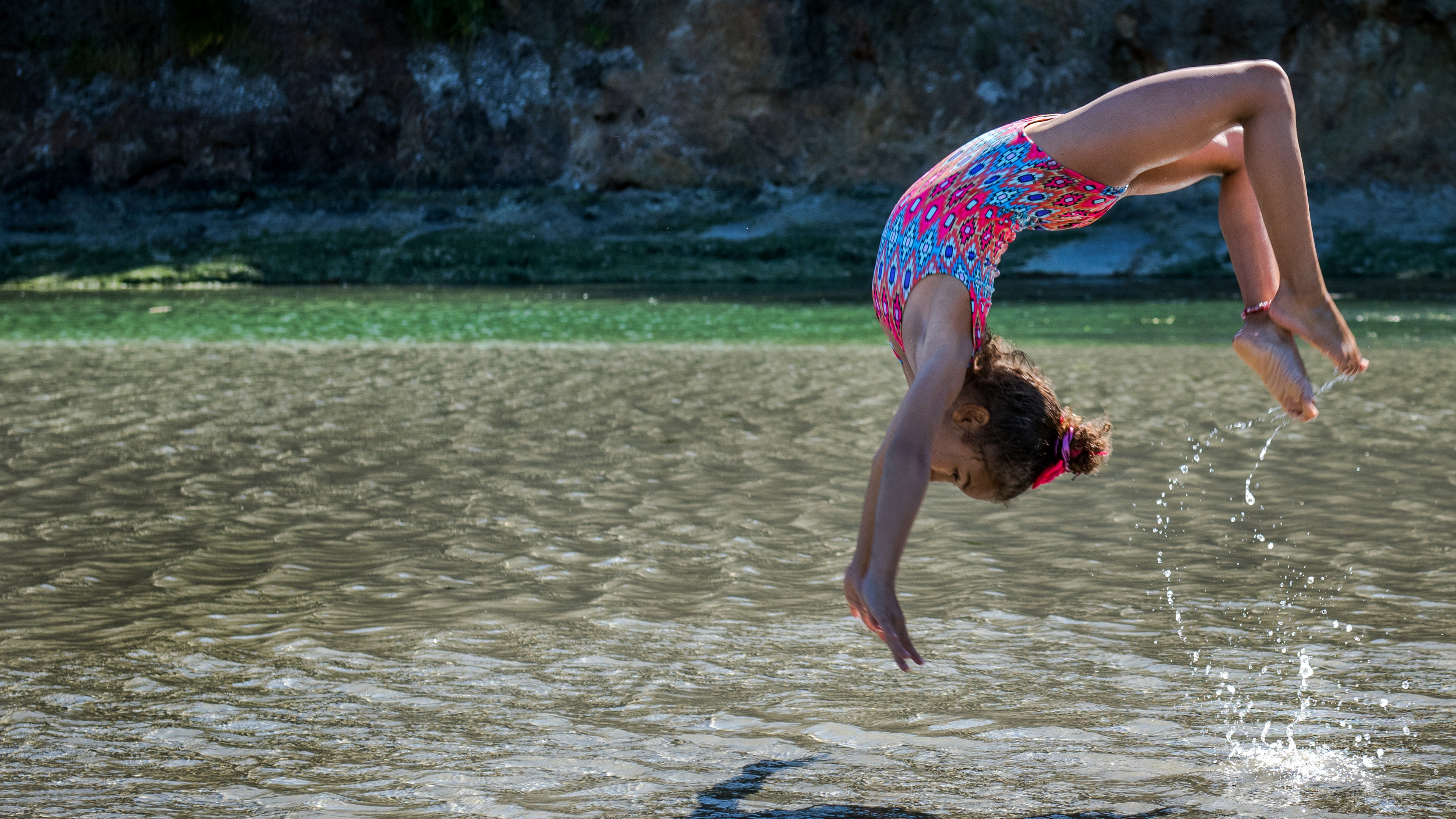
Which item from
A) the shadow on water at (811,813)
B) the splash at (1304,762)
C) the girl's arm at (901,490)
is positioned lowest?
the splash at (1304,762)

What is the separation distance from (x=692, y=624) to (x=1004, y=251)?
1.70 metres

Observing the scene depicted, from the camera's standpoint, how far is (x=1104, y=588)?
5.20m

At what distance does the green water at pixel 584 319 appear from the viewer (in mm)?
14789

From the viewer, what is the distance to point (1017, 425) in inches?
136

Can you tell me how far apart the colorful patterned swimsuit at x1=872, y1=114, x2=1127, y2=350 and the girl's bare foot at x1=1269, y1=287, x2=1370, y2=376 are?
21.2 inches

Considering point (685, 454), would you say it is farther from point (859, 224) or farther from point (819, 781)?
point (859, 224)

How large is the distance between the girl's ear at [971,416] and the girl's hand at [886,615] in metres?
0.45

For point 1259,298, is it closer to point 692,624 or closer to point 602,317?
point 692,624

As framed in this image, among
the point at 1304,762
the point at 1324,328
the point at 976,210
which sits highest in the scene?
the point at 976,210

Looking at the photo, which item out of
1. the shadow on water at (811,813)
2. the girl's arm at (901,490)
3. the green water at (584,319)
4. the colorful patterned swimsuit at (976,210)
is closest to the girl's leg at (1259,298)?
the colorful patterned swimsuit at (976,210)

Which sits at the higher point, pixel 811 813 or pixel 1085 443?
pixel 1085 443

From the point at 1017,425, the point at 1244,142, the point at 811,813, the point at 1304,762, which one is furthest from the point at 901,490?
the point at 1244,142

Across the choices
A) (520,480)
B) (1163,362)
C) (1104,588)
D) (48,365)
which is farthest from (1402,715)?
(48,365)

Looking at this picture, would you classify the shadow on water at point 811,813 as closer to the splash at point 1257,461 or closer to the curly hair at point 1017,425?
the curly hair at point 1017,425
